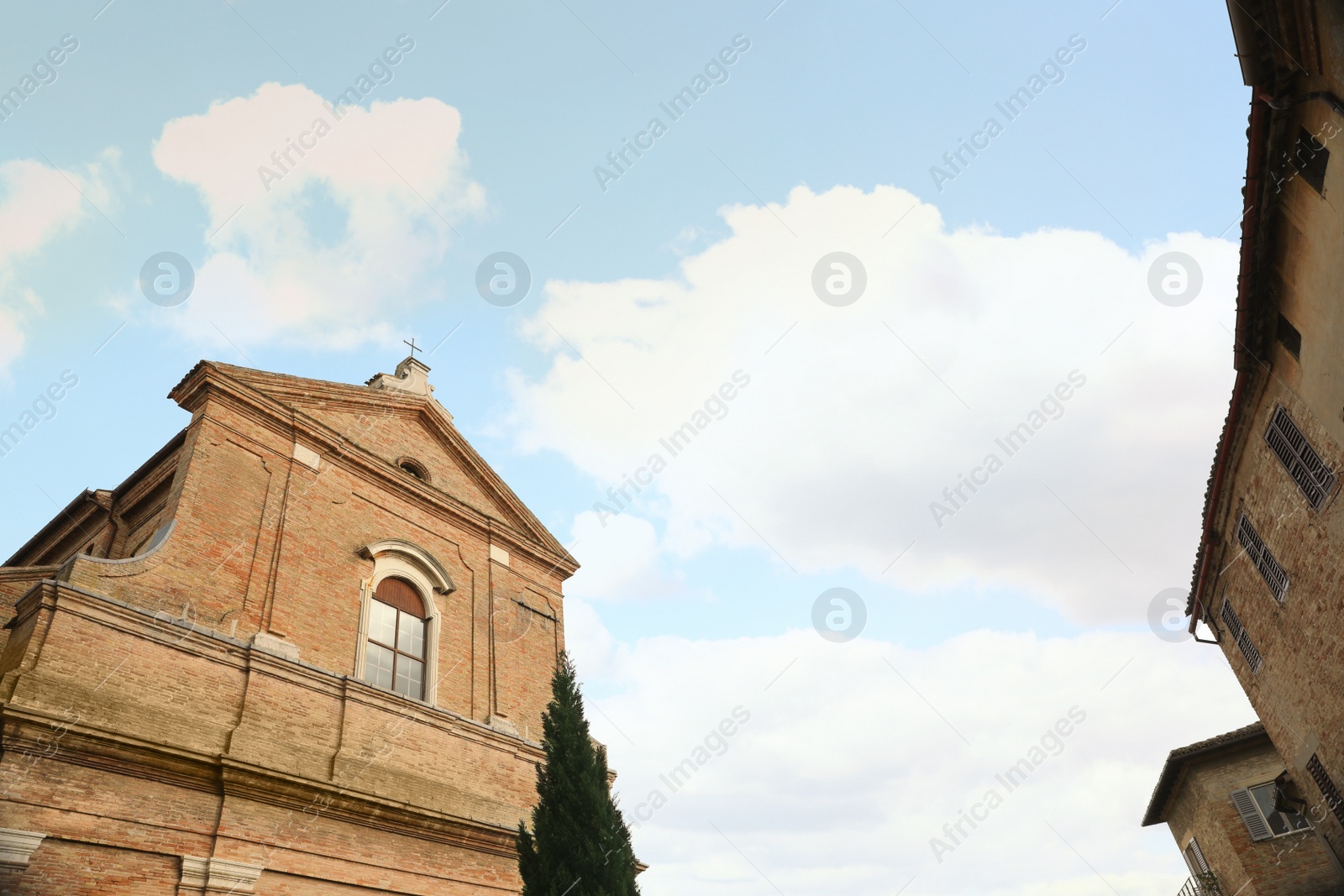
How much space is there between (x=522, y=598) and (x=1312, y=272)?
514 inches

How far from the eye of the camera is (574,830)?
952 cm

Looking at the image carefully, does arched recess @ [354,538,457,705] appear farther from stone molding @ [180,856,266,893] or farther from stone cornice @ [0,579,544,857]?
stone molding @ [180,856,266,893]

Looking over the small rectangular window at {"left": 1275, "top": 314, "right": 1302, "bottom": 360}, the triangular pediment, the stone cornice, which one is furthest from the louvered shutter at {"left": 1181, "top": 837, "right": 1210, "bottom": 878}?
the stone cornice

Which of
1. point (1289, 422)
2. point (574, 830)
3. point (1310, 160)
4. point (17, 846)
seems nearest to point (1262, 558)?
point (1289, 422)

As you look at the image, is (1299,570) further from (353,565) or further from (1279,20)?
(353,565)

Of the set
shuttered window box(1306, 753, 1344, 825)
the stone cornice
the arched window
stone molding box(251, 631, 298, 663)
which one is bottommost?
shuttered window box(1306, 753, 1344, 825)

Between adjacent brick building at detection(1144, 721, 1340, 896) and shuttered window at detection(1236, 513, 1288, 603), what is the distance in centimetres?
597

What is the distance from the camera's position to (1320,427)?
10.5 metres

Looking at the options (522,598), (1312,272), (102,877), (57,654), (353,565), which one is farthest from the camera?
(522,598)

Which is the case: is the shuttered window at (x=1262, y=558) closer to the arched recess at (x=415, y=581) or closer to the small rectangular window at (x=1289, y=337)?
the small rectangular window at (x=1289, y=337)

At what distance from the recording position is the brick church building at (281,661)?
336 inches

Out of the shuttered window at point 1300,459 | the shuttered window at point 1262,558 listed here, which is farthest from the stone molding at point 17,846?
the shuttered window at point 1262,558

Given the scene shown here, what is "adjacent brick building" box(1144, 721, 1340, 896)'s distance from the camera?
16.8 m

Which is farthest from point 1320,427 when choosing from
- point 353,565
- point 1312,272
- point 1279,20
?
point 353,565
